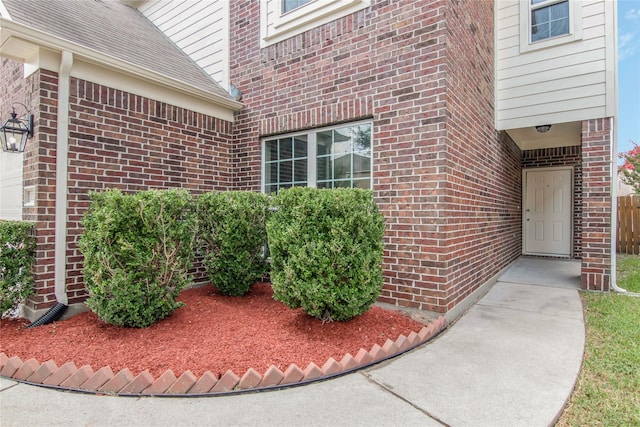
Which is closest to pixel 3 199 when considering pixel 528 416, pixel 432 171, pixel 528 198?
pixel 432 171

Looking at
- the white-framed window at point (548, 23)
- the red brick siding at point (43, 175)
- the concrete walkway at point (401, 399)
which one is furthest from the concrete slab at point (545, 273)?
the red brick siding at point (43, 175)

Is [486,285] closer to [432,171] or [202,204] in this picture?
[432,171]

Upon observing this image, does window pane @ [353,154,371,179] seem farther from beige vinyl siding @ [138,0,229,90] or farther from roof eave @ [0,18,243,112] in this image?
beige vinyl siding @ [138,0,229,90]

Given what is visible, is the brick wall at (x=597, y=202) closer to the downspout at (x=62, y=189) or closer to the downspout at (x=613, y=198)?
the downspout at (x=613, y=198)

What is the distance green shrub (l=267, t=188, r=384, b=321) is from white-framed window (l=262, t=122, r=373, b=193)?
1.21m

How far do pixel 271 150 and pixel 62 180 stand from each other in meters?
2.69

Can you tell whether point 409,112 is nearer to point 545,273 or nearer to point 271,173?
point 271,173

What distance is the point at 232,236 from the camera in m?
4.02

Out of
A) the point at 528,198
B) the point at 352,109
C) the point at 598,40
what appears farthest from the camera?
the point at 528,198

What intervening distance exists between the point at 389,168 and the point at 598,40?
13.1 feet

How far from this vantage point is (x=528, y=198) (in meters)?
8.64

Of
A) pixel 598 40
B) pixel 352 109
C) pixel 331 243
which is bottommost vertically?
pixel 331 243

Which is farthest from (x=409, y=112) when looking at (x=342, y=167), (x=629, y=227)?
(x=629, y=227)

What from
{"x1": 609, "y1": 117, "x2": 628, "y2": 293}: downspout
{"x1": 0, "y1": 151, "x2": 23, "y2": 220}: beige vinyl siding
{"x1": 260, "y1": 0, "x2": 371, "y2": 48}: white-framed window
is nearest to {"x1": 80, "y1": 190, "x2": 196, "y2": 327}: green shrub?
{"x1": 0, "y1": 151, "x2": 23, "y2": 220}: beige vinyl siding
